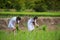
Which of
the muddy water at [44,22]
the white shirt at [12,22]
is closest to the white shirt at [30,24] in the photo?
the muddy water at [44,22]

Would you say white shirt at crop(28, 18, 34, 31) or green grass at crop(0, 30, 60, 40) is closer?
green grass at crop(0, 30, 60, 40)

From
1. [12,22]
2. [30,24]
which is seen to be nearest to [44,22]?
[30,24]

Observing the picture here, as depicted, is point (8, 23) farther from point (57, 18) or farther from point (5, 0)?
point (57, 18)

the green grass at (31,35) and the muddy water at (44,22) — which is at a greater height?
the muddy water at (44,22)

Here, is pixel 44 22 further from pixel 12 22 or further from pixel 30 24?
pixel 12 22

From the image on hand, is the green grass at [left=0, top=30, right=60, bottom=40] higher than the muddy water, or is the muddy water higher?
the muddy water

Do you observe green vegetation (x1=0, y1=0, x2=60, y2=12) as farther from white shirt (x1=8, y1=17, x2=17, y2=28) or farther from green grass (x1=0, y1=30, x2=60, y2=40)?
green grass (x1=0, y1=30, x2=60, y2=40)

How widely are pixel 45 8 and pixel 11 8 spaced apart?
1.20ft

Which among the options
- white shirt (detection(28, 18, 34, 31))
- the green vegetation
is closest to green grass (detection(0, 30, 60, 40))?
white shirt (detection(28, 18, 34, 31))

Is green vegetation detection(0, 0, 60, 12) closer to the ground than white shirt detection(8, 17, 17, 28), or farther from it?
farther from it

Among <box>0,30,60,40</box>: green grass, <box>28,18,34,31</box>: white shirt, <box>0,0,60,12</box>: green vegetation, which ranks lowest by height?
<box>0,30,60,40</box>: green grass

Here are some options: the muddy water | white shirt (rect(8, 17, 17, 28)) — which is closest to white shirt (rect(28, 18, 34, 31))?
the muddy water

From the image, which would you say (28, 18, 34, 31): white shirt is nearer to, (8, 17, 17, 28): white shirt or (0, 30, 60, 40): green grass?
(0, 30, 60, 40): green grass

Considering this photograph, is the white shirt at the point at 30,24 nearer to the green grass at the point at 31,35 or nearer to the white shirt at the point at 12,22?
the green grass at the point at 31,35
